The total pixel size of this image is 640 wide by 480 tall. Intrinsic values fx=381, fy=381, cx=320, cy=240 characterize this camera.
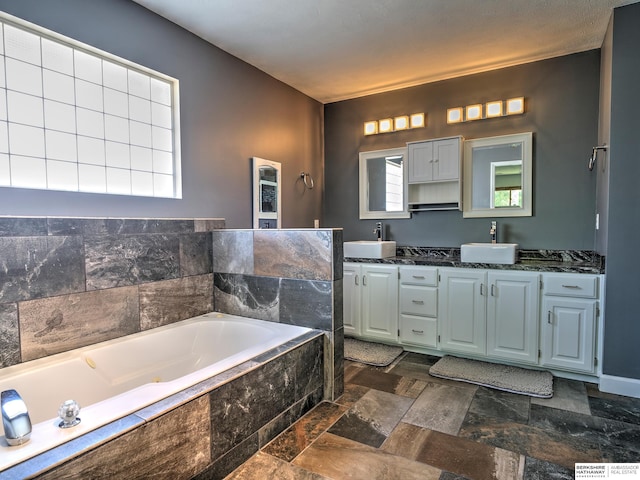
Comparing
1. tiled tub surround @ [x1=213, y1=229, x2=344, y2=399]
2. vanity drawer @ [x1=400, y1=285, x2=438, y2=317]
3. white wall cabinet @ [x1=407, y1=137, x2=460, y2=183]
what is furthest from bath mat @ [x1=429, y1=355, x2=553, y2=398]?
white wall cabinet @ [x1=407, y1=137, x2=460, y2=183]

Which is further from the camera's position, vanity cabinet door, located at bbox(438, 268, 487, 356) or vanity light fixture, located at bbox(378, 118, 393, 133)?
vanity light fixture, located at bbox(378, 118, 393, 133)

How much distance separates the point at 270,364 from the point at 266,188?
2.05 metres

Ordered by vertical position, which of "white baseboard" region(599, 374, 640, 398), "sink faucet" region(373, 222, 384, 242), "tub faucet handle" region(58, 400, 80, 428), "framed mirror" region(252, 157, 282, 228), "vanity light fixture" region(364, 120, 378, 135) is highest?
"vanity light fixture" region(364, 120, 378, 135)

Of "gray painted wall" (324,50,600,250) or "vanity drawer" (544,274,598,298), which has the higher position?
"gray painted wall" (324,50,600,250)

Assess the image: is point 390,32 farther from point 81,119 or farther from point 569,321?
point 569,321

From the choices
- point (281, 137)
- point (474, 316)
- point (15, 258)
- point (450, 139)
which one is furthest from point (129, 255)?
point (450, 139)

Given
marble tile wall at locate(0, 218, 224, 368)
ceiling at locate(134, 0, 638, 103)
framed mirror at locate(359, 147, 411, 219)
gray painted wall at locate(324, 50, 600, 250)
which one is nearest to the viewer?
marble tile wall at locate(0, 218, 224, 368)

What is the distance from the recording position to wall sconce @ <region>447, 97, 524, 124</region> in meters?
3.46

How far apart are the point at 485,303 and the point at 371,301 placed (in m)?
1.01

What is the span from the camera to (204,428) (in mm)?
1607

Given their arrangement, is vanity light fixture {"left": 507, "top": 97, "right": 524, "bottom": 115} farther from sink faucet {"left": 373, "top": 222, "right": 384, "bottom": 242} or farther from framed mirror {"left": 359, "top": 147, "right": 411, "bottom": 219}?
sink faucet {"left": 373, "top": 222, "right": 384, "bottom": 242}

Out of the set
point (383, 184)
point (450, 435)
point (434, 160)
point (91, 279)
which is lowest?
point (450, 435)

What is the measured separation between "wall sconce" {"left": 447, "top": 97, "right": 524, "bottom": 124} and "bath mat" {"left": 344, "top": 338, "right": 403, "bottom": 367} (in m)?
2.29

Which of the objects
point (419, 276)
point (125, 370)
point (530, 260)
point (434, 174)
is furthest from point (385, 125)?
point (125, 370)
